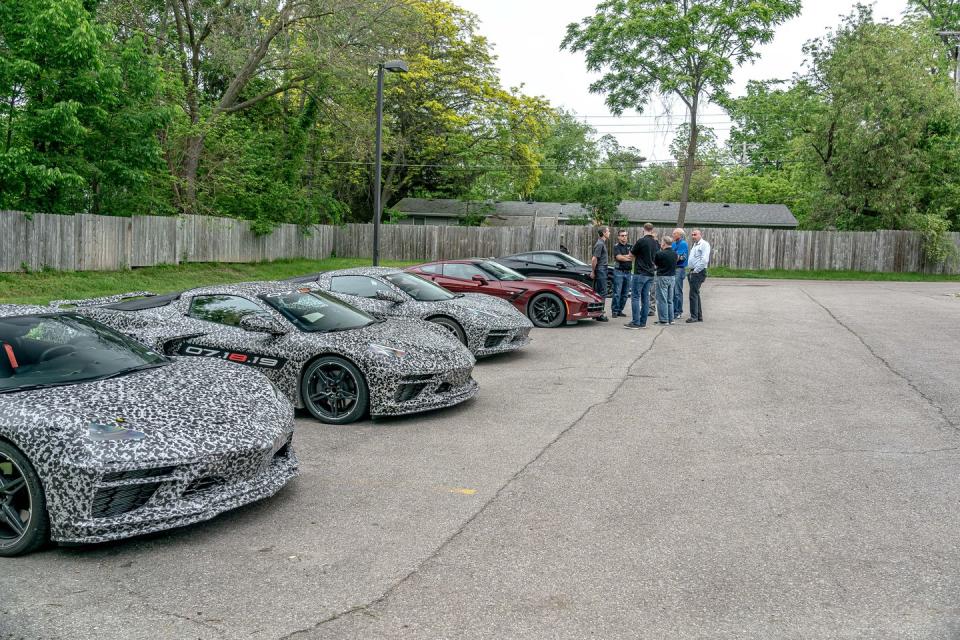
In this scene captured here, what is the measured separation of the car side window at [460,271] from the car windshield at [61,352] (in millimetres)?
9491

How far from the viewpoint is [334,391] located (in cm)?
749

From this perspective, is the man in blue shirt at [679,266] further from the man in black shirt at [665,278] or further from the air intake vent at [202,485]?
the air intake vent at [202,485]

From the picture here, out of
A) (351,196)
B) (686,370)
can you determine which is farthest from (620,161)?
(686,370)

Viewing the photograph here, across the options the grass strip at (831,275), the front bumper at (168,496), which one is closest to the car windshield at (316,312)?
the front bumper at (168,496)

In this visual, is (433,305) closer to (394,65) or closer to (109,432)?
(109,432)

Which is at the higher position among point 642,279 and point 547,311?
point 642,279

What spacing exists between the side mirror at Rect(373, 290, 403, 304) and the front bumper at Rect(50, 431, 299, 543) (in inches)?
265

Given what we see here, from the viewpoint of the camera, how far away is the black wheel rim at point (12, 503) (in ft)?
14.2

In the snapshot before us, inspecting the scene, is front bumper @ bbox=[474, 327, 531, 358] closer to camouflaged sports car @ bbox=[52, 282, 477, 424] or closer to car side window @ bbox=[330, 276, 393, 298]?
car side window @ bbox=[330, 276, 393, 298]

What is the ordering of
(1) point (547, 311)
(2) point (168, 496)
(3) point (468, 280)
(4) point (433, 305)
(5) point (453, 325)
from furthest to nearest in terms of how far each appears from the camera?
(1) point (547, 311) < (3) point (468, 280) < (4) point (433, 305) < (5) point (453, 325) < (2) point (168, 496)

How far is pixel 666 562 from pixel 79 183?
19.3 metres

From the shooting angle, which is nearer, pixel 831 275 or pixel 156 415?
pixel 156 415

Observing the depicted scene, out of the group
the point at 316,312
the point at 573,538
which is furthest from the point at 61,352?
the point at 573,538

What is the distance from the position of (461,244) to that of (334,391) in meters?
33.2
